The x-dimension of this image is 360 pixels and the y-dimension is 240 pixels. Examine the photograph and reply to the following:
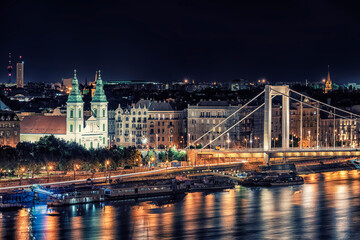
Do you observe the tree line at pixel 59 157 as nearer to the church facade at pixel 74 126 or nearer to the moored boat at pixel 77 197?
the church facade at pixel 74 126

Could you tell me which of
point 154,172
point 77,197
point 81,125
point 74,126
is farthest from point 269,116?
point 77,197

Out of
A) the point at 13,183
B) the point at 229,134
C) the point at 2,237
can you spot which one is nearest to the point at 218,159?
the point at 229,134

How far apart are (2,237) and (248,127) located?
32.0 meters

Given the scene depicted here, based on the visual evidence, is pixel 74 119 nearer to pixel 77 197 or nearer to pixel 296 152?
pixel 296 152

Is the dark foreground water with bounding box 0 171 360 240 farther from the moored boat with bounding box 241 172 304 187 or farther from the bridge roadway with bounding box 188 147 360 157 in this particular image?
the bridge roadway with bounding box 188 147 360 157

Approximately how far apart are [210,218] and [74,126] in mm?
20663

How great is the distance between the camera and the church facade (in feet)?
192

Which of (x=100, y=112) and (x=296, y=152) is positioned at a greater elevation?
(x=100, y=112)

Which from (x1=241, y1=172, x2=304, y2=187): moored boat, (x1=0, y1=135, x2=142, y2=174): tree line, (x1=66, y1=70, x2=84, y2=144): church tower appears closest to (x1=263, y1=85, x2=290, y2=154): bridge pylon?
(x1=241, y1=172, x2=304, y2=187): moored boat

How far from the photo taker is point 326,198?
4459 cm

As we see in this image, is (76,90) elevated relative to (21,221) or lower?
elevated

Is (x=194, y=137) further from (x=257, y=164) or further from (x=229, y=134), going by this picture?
(x=257, y=164)

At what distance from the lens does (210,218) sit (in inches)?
1544

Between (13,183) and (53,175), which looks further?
(53,175)
